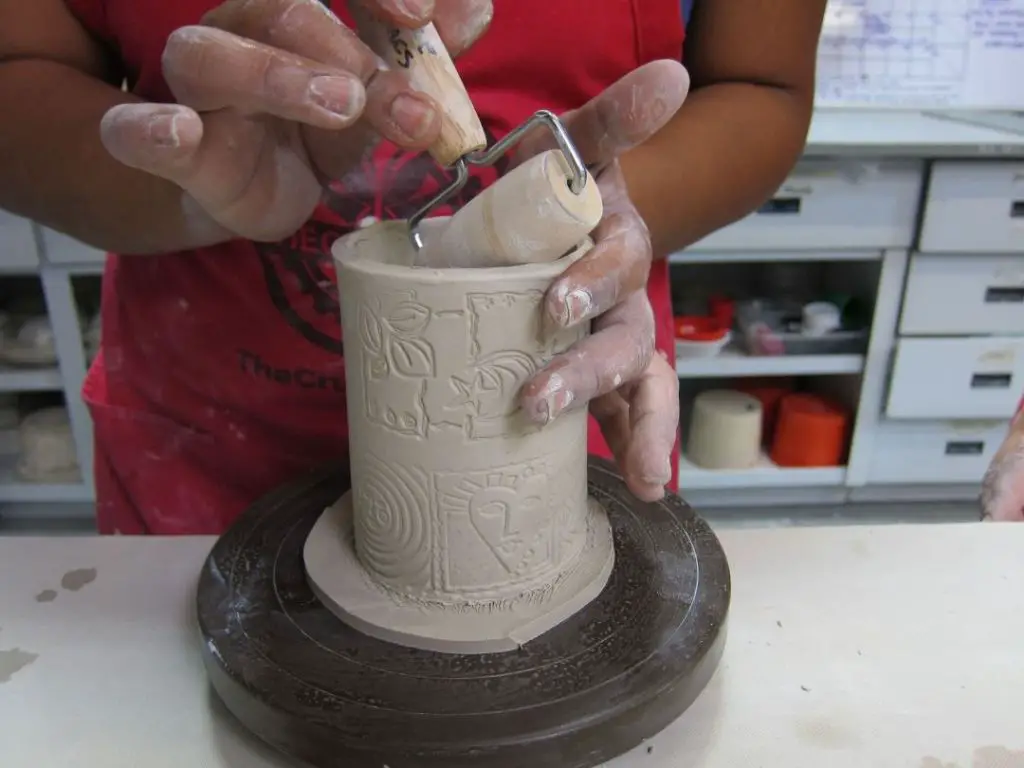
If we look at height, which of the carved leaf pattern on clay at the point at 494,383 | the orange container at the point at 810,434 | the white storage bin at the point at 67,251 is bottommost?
the orange container at the point at 810,434

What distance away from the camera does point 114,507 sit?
40.1 inches

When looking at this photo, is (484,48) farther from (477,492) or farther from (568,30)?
(477,492)

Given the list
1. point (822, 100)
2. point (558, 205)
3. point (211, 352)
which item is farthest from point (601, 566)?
point (822, 100)

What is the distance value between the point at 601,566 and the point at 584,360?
0.55 feet

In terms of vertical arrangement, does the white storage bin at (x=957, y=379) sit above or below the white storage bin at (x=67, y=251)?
below

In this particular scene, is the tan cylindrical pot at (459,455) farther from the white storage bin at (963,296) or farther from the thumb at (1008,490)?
the white storage bin at (963,296)

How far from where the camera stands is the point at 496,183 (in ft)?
1.94

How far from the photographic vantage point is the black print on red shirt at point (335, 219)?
867mm

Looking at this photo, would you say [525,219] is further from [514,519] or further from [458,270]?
[514,519]

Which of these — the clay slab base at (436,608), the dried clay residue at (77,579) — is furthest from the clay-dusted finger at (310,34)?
the dried clay residue at (77,579)

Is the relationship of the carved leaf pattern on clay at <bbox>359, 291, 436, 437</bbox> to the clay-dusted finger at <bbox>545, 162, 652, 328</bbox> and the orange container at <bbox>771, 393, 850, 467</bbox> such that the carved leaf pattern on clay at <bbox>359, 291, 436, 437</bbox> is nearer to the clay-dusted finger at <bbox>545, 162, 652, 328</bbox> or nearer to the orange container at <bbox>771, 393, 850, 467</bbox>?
the clay-dusted finger at <bbox>545, 162, 652, 328</bbox>

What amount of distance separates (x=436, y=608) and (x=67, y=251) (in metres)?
1.57

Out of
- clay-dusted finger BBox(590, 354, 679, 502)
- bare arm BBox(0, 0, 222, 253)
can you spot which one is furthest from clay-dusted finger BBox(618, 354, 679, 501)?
bare arm BBox(0, 0, 222, 253)

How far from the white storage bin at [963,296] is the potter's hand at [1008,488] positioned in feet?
3.94
